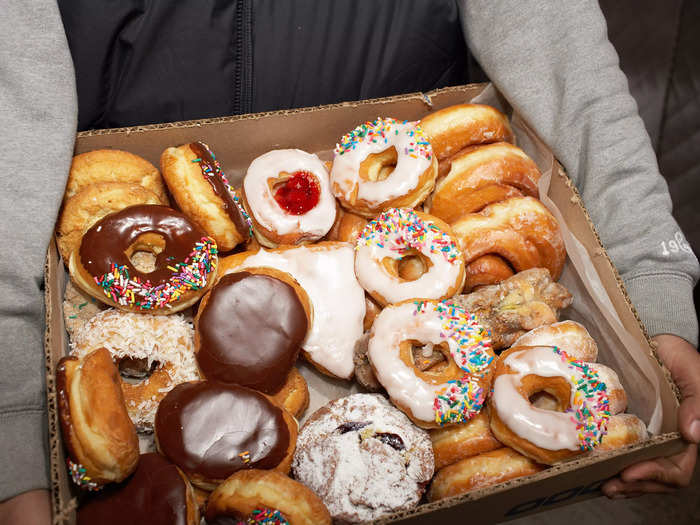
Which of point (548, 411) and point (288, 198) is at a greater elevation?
point (288, 198)

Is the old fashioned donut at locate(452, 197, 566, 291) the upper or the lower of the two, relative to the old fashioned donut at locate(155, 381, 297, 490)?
upper

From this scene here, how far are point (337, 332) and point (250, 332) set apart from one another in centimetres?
30

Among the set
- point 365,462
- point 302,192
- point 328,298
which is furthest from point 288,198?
point 365,462

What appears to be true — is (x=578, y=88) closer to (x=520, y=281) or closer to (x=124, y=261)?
(x=520, y=281)

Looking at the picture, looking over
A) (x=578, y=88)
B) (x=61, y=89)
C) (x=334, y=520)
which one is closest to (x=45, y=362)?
(x=61, y=89)

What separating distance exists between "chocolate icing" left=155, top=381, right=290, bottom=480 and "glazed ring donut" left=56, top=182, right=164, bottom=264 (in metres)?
0.59

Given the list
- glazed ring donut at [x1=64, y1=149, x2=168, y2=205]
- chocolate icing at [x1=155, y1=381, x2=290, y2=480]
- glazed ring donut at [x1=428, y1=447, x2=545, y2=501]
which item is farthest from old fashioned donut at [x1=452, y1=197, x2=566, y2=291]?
glazed ring donut at [x1=64, y1=149, x2=168, y2=205]

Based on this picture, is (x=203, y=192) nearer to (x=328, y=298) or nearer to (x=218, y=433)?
(x=328, y=298)

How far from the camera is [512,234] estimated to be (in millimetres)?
1738

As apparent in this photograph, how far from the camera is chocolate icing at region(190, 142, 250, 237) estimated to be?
1654mm

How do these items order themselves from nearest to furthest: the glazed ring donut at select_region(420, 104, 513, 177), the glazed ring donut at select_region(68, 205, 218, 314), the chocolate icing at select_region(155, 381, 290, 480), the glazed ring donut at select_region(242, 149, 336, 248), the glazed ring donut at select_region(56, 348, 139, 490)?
the glazed ring donut at select_region(56, 348, 139, 490), the chocolate icing at select_region(155, 381, 290, 480), the glazed ring donut at select_region(68, 205, 218, 314), the glazed ring donut at select_region(242, 149, 336, 248), the glazed ring donut at select_region(420, 104, 513, 177)

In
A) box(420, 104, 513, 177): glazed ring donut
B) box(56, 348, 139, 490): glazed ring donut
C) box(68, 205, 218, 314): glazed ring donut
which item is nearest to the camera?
box(56, 348, 139, 490): glazed ring donut

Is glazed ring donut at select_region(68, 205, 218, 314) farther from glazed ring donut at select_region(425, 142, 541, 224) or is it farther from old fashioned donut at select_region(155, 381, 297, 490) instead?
glazed ring donut at select_region(425, 142, 541, 224)

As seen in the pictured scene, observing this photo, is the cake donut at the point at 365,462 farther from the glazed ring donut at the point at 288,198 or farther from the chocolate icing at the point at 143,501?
the glazed ring donut at the point at 288,198
